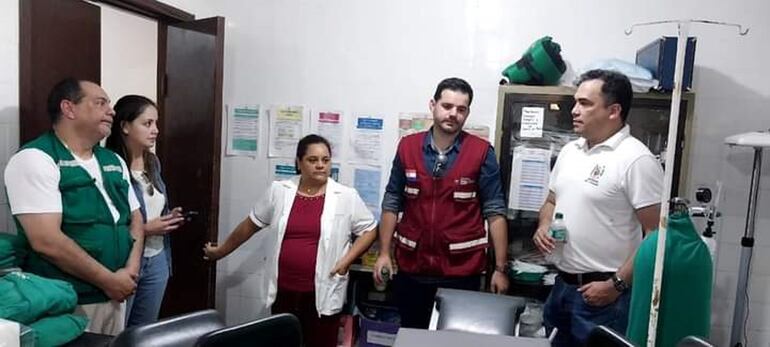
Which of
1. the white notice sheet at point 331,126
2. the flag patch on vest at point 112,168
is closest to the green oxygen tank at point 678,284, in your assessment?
the white notice sheet at point 331,126

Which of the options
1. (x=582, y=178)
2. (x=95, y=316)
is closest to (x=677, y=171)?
(x=582, y=178)

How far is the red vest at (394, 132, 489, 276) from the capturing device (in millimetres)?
2455

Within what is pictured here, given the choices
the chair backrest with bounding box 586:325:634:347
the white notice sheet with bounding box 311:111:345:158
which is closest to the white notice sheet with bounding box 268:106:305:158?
the white notice sheet with bounding box 311:111:345:158

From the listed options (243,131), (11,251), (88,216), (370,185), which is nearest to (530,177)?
(370,185)

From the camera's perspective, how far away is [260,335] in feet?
4.71

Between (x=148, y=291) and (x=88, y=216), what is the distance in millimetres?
554

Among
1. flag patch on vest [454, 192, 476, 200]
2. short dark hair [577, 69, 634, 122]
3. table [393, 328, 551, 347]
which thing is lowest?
table [393, 328, 551, 347]

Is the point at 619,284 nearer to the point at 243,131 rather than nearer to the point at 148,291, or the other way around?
the point at 148,291

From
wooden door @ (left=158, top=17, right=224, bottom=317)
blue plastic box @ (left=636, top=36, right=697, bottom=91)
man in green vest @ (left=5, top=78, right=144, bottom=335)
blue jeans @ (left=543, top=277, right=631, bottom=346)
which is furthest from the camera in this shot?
wooden door @ (left=158, top=17, right=224, bottom=317)

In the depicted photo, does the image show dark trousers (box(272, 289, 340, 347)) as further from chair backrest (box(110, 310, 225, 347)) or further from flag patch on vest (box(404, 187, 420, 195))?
chair backrest (box(110, 310, 225, 347))

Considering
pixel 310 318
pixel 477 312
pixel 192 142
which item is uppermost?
pixel 192 142

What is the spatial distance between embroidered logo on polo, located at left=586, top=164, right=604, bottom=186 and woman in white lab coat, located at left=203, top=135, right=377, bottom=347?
1024mm

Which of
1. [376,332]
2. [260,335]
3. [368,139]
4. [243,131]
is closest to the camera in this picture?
[260,335]

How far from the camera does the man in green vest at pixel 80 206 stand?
76.7 inches
